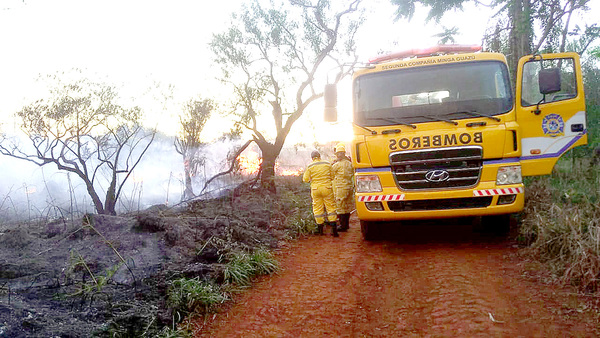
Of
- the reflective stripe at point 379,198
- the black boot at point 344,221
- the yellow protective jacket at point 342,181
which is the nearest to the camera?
the reflective stripe at point 379,198

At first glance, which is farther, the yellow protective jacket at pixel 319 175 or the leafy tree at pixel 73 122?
the leafy tree at pixel 73 122

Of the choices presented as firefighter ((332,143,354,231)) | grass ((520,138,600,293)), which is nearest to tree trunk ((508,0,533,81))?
grass ((520,138,600,293))

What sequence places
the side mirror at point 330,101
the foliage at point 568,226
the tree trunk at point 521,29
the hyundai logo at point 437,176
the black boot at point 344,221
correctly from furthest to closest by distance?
the tree trunk at point 521,29, the black boot at point 344,221, the side mirror at point 330,101, the hyundai logo at point 437,176, the foliage at point 568,226

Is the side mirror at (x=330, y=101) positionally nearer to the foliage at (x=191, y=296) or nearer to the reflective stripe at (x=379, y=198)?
the reflective stripe at (x=379, y=198)

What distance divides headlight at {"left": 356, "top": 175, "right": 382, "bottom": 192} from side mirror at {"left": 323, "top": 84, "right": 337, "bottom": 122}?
1.38m

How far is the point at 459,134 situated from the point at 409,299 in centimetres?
257

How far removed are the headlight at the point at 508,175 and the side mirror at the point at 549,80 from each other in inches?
43.8

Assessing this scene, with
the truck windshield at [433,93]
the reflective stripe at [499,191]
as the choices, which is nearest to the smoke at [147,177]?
the truck windshield at [433,93]

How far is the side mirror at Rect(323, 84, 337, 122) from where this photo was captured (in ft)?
24.4

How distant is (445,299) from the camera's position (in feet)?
14.9

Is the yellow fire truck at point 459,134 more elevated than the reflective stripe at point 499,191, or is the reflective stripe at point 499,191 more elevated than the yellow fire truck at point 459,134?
the yellow fire truck at point 459,134

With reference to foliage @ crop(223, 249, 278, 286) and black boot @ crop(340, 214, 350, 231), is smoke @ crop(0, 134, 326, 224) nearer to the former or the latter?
black boot @ crop(340, 214, 350, 231)

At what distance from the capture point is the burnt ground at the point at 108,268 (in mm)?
3834

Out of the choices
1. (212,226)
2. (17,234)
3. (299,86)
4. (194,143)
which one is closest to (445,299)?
(212,226)
